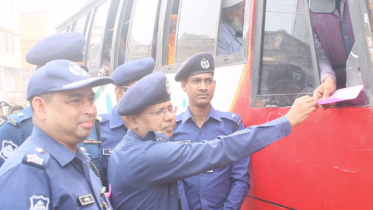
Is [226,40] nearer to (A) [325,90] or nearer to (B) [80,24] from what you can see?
(A) [325,90]

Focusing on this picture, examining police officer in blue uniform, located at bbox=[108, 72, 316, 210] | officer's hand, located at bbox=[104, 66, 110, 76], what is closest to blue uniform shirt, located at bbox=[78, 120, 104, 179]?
police officer in blue uniform, located at bbox=[108, 72, 316, 210]

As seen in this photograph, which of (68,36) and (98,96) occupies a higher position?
(68,36)

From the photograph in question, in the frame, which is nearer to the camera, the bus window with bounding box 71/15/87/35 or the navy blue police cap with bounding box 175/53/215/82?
the navy blue police cap with bounding box 175/53/215/82

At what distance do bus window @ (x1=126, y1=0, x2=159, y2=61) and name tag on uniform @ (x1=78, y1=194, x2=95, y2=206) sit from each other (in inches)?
111

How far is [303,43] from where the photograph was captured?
226 centimetres

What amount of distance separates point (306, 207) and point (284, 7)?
1.20m

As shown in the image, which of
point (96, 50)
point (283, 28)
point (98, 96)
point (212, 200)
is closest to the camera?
point (283, 28)

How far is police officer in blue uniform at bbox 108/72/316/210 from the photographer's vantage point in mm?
1889

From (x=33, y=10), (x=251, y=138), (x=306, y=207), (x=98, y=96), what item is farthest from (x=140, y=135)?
(x=33, y=10)

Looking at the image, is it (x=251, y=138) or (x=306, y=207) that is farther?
(x=306, y=207)

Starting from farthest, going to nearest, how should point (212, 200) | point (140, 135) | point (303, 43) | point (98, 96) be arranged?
1. point (98, 96)
2. point (212, 200)
3. point (303, 43)
4. point (140, 135)

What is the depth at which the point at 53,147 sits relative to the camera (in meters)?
1.52

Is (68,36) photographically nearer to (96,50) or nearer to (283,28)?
(283,28)

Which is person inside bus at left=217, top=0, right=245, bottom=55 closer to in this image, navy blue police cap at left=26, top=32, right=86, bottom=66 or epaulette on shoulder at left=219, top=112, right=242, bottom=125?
epaulette on shoulder at left=219, top=112, right=242, bottom=125
